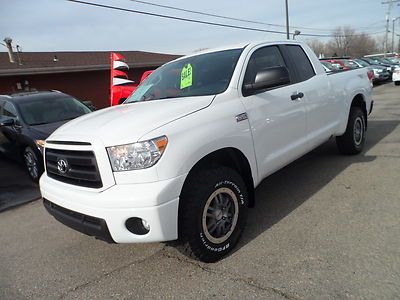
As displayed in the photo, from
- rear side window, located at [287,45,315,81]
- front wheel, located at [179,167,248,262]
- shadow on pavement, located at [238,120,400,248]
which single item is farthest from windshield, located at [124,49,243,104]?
shadow on pavement, located at [238,120,400,248]

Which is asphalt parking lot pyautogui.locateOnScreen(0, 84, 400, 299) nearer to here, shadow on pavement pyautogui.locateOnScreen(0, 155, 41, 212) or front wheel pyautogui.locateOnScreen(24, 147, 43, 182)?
shadow on pavement pyautogui.locateOnScreen(0, 155, 41, 212)

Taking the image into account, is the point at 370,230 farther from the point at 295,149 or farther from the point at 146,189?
the point at 146,189

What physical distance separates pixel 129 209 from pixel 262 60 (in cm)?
230

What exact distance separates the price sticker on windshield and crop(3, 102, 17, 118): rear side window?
4.34 metres

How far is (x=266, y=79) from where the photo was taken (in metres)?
3.53

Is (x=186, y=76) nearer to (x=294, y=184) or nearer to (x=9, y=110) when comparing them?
(x=294, y=184)

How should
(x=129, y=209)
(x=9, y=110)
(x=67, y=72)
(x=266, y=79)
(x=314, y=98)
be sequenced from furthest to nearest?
(x=67, y=72), (x=9, y=110), (x=314, y=98), (x=266, y=79), (x=129, y=209)

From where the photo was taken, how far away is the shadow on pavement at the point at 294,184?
3918mm

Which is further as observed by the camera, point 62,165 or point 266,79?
point 266,79

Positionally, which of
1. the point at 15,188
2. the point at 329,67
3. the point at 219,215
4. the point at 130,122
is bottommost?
the point at 15,188

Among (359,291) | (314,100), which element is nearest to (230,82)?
(314,100)

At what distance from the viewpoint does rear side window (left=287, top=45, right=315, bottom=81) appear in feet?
15.0

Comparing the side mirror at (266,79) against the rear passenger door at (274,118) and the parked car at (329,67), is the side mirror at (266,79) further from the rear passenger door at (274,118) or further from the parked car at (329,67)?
the parked car at (329,67)

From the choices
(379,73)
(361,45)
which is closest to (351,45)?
(361,45)
